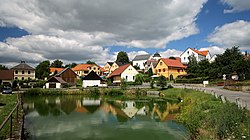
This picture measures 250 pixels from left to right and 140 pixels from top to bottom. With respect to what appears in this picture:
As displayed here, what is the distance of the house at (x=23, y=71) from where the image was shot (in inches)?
2906

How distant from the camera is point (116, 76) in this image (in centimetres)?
6138

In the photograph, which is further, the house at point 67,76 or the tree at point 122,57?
the tree at point 122,57

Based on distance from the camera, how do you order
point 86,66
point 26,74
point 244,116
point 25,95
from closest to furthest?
point 244,116 < point 25,95 < point 26,74 < point 86,66

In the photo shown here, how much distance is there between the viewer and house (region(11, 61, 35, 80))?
242ft

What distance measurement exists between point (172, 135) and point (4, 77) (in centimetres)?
5837

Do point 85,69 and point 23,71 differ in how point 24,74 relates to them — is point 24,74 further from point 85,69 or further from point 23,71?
point 85,69

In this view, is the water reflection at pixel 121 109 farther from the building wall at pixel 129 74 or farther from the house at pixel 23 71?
the house at pixel 23 71

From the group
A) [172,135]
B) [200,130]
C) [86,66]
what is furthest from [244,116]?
[86,66]

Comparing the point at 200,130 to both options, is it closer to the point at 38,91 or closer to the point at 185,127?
the point at 185,127

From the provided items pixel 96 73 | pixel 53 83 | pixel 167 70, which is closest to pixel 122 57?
pixel 167 70

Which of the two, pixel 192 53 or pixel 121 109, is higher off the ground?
pixel 192 53

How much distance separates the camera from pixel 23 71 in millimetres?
75188

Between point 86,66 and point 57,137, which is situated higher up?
point 86,66

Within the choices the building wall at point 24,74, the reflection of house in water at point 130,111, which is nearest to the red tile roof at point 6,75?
the building wall at point 24,74
